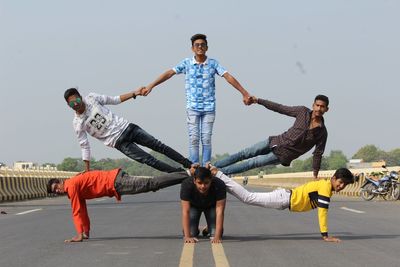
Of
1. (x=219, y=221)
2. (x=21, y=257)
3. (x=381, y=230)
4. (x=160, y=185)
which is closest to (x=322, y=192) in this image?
(x=219, y=221)

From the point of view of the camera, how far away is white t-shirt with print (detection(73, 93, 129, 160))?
10.6m

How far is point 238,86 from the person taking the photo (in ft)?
36.1

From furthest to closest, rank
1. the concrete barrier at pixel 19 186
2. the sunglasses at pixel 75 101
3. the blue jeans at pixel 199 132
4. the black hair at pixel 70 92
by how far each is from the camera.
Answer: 1. the concrete barrier at pixel 19 186
2. the blue jeans at pixel 199 132
3. the black hair at pixel 70 92
4. the sunglasses at pixel 75 101

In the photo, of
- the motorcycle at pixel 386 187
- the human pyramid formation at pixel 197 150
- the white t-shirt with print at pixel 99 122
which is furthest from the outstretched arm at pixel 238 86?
the motorcycle at pixel 386 187

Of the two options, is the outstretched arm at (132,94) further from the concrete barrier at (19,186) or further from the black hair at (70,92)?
the concrete barrier at (19,186)

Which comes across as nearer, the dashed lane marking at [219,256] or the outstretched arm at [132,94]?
the dashed lane marking at [219,256]

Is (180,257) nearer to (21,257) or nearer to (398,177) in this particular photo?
(21,257)

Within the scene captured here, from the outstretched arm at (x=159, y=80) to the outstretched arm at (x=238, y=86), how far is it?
2.69 feet

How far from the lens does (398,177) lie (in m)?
30.5

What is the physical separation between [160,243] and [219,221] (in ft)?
3.17

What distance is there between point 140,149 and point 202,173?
1165mm

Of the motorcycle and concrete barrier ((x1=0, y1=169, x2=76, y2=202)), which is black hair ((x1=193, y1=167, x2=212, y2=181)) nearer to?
the motorcycle

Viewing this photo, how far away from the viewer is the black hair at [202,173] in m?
10.3

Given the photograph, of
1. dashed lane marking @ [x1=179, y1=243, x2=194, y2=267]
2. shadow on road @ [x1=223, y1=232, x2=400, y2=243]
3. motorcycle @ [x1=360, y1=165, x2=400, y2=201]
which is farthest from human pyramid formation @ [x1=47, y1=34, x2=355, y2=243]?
motorcycle @ [x1=360, y1=165, x2=400, y2=201]
